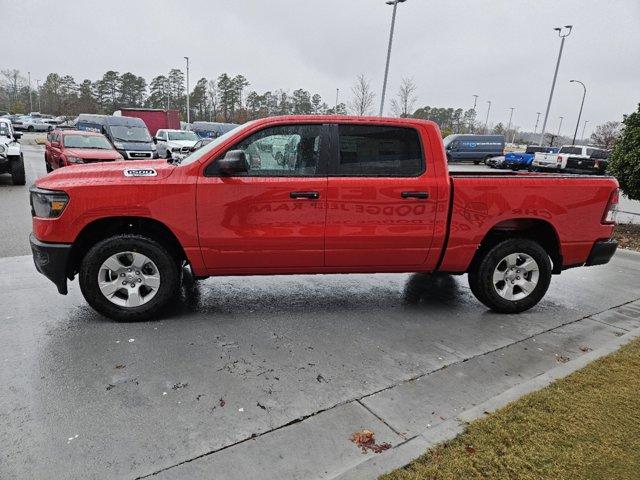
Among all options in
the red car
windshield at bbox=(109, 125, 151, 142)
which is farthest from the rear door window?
windshield at bbox=(109, 125, 151, 142)

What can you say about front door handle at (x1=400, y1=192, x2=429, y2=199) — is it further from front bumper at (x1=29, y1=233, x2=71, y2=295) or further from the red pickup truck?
front bumper at (x1=29, y1=233, x2=71, y2=295)

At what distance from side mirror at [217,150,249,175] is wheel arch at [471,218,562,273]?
2.47 metres

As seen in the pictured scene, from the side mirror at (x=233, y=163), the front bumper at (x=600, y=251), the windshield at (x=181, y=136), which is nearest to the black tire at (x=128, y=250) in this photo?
the side mirror at (x=233, y=163)

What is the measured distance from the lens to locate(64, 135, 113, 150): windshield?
13.0m

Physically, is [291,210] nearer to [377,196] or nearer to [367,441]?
[377,196]

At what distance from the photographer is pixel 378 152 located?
13.8ft

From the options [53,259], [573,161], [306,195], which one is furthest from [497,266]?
[573,161]

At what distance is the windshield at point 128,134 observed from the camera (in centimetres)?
1806

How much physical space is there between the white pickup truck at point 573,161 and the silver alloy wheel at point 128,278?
23.6 meters

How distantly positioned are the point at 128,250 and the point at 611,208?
471 centimetres

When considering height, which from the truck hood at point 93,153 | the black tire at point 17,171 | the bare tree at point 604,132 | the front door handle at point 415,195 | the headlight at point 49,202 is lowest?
the black tire at point 17,171

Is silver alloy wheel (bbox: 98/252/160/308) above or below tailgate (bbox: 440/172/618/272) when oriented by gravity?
below

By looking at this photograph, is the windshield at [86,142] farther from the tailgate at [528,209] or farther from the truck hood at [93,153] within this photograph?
the tailgate at [528,209]

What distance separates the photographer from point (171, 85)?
84.9 metres
